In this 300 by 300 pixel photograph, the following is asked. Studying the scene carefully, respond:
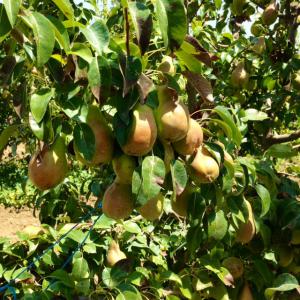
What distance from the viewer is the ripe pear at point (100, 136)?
93 centimetres

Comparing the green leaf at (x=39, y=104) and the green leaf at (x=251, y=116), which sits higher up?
the green leaf at (x=39, y=104)

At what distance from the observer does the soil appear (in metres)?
5.12

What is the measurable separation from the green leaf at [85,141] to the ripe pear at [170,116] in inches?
5.5

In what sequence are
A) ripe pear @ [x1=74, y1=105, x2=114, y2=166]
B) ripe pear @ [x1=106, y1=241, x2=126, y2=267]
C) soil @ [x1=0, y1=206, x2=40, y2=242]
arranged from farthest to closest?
soil @ [x1=0, y1=206, x2=40, y2=242] → ripe pear @ [x1=106, y1=241, x2=126, y2=267] → ripe pear @ [x1=74, y1=105, x2=114, y2=166]

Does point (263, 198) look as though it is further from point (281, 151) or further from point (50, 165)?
point (50, 165)

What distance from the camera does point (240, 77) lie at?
8.04 feet

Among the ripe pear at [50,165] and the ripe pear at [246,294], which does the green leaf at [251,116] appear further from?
the ripe pear at [50,165]

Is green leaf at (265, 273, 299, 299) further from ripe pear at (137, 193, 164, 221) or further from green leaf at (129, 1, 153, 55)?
green leaf at (129, 1, 153, 55)

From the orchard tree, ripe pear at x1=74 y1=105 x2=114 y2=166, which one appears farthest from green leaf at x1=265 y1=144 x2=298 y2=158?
ripe pear at x1=74 y1=105 x2=114 y2=166

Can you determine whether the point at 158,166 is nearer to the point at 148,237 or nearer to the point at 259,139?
the point at 148,237

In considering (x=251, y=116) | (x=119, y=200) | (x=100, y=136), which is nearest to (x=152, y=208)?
(x=119, y=200)

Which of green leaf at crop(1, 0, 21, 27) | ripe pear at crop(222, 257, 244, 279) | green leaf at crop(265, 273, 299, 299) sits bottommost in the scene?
ripe pear at crop(222, 257, 244, 279)

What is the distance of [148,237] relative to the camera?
1.84 m

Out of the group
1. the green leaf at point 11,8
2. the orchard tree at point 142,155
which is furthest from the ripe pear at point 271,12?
the green leaf at point 11,8
